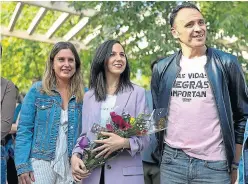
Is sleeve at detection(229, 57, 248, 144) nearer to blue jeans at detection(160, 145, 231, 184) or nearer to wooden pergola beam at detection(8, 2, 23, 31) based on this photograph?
blue jeans at detection(160, 145, 231, 184)

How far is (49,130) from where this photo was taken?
348cm

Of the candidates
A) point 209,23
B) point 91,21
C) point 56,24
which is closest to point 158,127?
point 209,23

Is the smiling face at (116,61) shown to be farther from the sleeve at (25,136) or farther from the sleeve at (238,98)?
the sleeve at (238,98)

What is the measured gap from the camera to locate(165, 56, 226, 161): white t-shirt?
2.84 m

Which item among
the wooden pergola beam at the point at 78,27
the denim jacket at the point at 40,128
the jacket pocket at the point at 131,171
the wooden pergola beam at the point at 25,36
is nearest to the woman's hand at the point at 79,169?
the jacket pocket at the point at 131,171

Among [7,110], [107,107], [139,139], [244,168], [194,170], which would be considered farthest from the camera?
[7,110]

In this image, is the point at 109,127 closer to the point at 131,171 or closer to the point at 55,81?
the point at 131,171

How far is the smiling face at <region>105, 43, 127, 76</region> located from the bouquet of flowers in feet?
1.42

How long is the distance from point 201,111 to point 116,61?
2.65 feet

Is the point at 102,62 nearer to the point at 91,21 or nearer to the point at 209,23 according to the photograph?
the point at 209,23

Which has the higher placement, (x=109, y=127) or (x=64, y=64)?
(x=64, y=64)

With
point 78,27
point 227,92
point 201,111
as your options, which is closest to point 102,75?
point 201,111

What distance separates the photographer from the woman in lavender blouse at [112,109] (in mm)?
3047

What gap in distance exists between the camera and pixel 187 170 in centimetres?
285
